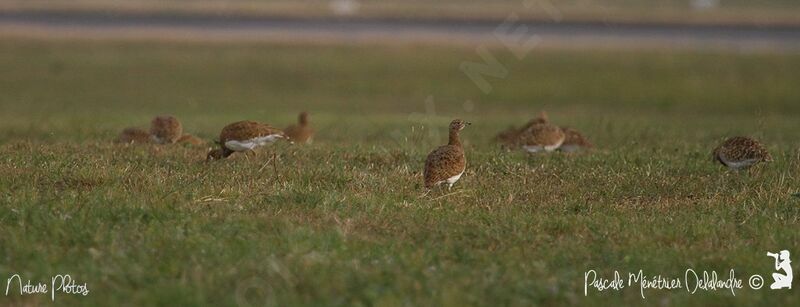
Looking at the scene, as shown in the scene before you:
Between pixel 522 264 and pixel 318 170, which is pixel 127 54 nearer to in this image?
Answer: pixel 318 170

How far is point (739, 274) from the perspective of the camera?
31.8 feet

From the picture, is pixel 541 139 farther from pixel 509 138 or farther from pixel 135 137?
pixel 135 137

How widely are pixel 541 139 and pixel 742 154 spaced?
3675mm

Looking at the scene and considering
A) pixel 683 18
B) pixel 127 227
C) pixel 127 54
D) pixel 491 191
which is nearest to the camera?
pixel 127 227

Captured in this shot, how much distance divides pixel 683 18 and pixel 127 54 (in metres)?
29.6

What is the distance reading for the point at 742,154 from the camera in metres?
13.7

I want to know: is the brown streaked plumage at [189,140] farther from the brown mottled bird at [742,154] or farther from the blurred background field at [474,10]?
the blurred background field at [474,10]

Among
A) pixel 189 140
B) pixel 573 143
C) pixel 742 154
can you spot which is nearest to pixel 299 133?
pixel 189 140

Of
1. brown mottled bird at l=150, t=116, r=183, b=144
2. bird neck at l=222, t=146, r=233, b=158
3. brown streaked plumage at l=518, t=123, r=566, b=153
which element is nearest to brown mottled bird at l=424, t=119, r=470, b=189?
bird neck at l=222, t=146, r=233, b=158

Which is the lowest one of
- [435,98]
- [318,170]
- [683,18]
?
[318,170]

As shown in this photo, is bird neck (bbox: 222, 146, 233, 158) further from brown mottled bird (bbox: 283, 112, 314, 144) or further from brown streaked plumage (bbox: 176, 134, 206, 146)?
brown mottled bird (bbox: 283, 112, 314, 144)

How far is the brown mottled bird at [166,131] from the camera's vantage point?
56.4ft

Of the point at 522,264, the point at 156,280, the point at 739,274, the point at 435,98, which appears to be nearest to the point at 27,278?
the point at 156,280

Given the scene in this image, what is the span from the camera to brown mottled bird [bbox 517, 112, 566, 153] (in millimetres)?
16688
